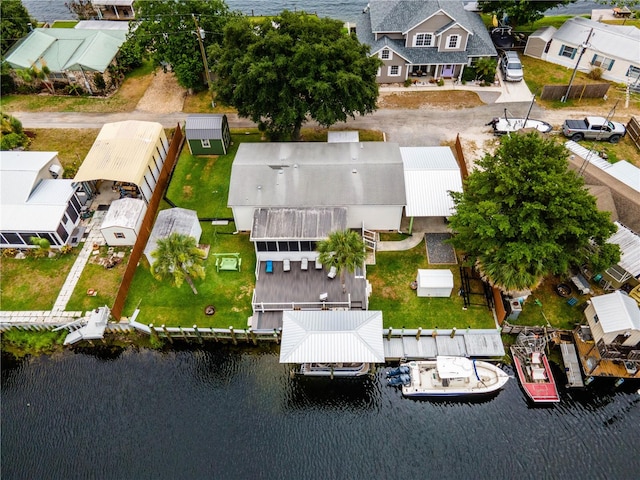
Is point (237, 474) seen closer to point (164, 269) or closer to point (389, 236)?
point (164, 269)

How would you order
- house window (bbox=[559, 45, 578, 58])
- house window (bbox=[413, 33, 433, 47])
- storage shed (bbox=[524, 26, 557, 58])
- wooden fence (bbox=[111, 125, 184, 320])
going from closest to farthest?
wooden fence (bbox=[111, 125, 184, 320]), house window (bbox=[413, 33, 433, 47]), house window (bbox=[559, 45, 578, 58]), storage shed (bbox=[524, 26, 557, 58])

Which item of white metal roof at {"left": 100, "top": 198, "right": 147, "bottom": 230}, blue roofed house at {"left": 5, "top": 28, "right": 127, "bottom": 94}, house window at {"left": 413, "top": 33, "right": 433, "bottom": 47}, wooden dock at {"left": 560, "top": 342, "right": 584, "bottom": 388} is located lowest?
wooden dock at {"left": 560, "top": 342, "right": 584, "bottom": 388}

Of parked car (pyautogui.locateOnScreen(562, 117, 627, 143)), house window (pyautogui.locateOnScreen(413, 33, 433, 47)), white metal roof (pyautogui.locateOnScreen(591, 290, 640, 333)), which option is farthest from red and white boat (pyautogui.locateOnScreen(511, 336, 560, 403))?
house window (pyautogui.locateOnScreen(413, 33, 433, 47))

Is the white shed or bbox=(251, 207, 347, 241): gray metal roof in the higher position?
bbox=(251, 207, 347, 241): gray metal roof

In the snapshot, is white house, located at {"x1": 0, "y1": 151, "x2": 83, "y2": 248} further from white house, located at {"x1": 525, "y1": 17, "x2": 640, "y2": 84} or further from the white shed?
white house, located at {"x1": 525, "y1": 17, "x2": 640, "y2": 84}

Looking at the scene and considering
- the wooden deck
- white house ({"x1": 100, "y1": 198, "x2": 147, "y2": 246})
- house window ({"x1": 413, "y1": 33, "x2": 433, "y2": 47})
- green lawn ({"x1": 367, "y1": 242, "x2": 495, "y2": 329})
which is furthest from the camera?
house window ({"x1": 413, "y1": 33, "x2": 433, "y2": 47})

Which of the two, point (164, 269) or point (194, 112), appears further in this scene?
point (194, 112)

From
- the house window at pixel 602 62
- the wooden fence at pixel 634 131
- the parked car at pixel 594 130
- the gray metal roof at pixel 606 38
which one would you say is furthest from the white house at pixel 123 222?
the house window at pixel 602 62

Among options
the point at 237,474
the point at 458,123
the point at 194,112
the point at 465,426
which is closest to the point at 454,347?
the point at 465,426
